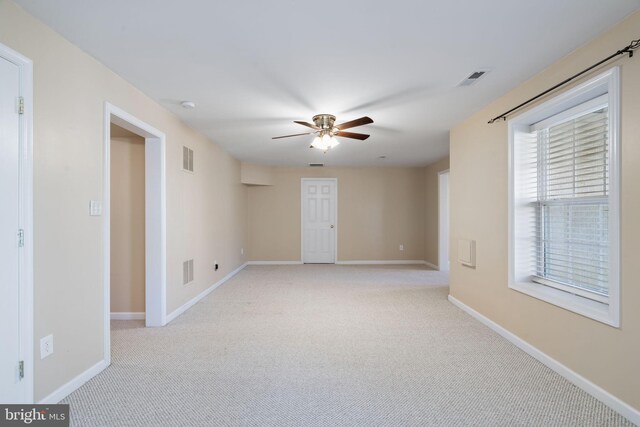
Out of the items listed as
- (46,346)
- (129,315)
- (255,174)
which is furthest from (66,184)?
(255,174)

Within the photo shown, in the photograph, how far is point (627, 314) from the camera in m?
1.98

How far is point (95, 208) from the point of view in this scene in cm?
251

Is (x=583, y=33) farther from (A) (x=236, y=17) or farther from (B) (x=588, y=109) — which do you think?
(A) (x=236, y=17)

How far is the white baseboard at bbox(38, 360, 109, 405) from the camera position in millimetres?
2082

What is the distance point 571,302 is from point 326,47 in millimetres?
2554

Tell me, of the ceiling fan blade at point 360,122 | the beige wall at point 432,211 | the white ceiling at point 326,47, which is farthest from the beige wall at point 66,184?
the beige wall at point 432,211

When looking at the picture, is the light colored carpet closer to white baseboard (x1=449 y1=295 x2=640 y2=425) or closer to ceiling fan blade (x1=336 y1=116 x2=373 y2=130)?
white baseboard (x1=449 y1=295 x2=640 y2=425)

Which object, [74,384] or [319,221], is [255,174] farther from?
[74,384]

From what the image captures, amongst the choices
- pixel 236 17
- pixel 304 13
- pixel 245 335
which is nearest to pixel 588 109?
pixel 304 13

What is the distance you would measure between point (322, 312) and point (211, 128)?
9.19ft

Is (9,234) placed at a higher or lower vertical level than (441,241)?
higher

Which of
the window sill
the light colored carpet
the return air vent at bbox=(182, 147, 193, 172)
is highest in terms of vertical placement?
the return air vent at bbox=(182, 147, 193, 172)

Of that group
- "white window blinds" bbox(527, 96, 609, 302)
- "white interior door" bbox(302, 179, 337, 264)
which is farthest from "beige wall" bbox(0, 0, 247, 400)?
"white interior door" bbox(302, 179, 337, 264)

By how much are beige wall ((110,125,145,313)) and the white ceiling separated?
75 cm
